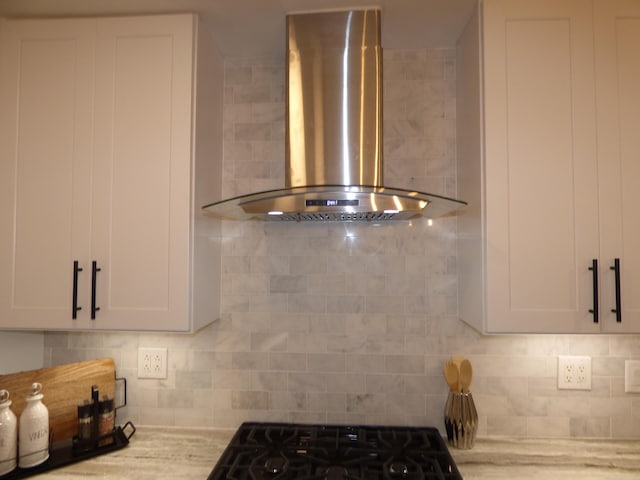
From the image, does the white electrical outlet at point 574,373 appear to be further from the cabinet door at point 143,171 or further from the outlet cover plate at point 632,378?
the cabinet door at point 143,171

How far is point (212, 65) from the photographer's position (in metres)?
1.51

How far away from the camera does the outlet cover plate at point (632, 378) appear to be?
146 cm

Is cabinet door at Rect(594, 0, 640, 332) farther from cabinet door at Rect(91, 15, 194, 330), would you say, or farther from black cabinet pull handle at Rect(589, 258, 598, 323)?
cabinet door at Rect(91, 15, 194, 330)

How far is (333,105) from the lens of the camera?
1269 millimetres

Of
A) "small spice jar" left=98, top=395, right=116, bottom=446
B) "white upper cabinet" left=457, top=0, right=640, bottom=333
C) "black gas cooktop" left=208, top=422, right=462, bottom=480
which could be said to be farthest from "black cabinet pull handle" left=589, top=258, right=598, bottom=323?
"small spice jar" left=98, top=395, right=116, bottom=446

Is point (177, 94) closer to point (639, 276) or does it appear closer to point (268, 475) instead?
point (268, 475)

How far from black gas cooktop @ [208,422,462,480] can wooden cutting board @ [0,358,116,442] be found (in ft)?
2.09

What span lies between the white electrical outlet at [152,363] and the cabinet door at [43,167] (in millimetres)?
388

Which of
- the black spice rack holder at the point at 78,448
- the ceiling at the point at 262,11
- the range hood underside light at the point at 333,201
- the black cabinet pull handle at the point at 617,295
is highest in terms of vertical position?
the ceiling at the point at 262,11

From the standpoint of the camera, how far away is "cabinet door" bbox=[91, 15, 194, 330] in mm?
1294

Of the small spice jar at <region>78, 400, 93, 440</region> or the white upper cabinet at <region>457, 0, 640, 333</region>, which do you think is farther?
the small spice jar at <region>78, 400, 93, 440</region>

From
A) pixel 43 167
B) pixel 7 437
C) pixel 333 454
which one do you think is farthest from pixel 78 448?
pixel 43 167

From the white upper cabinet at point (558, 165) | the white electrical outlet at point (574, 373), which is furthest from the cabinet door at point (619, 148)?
the white electrical outlet at point (574, 373)

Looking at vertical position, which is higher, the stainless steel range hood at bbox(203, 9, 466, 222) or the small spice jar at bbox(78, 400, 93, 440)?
the stainless steel range hood at bbox(203, 9, 466, 222)
